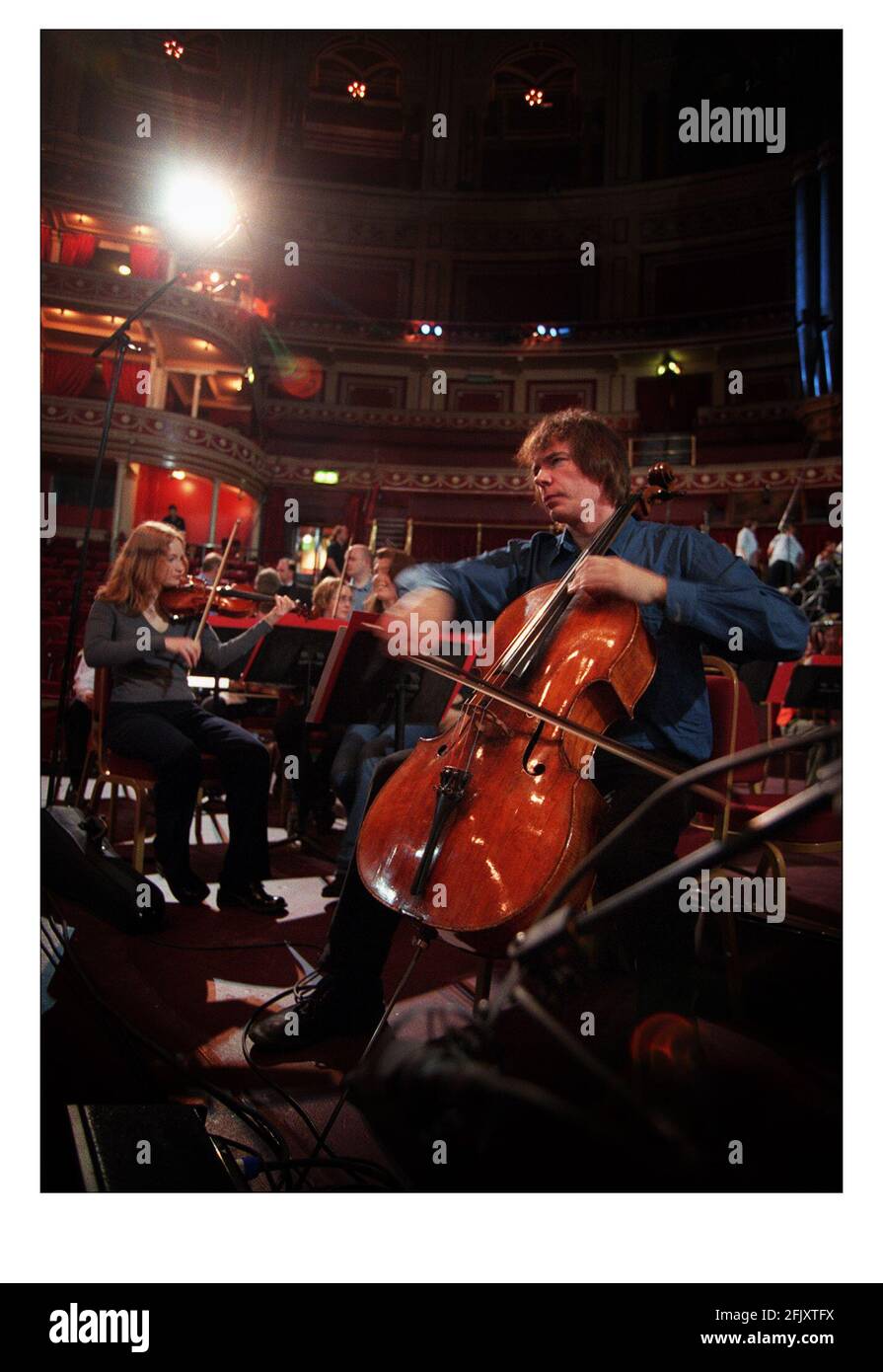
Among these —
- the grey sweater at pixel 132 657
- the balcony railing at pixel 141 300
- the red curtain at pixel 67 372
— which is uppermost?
the balcony railing at pixel 141 300

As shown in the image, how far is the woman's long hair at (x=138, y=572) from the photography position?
2705mm

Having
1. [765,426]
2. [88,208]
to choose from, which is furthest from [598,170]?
[88,208]

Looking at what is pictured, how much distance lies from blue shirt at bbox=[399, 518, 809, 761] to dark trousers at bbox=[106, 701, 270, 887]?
5.14 feet

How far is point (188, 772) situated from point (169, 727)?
6.8 inches

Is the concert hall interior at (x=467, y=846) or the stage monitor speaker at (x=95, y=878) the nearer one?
the concert hall interior at (x=467, y=846)

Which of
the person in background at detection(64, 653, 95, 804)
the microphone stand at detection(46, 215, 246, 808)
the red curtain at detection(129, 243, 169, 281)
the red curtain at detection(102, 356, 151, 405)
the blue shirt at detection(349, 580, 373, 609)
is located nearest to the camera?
the microphone stand at detection(46, 215, 246, 808)

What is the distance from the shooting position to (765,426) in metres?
13.3

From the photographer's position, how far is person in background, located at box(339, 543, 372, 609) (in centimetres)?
445

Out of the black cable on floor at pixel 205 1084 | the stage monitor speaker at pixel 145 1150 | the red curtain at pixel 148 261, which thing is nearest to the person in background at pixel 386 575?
the black cable on floor at pixel 205 1084

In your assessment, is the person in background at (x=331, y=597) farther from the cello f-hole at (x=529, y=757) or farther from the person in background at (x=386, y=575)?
the cello f-hole at (x=529, y=757)

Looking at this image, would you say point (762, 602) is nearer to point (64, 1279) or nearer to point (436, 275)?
point (64, 1279)

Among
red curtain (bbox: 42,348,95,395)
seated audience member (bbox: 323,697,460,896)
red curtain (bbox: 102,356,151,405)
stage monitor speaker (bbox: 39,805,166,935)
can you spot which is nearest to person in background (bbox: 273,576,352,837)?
seated audience member (bbox: 323,697,460,896)

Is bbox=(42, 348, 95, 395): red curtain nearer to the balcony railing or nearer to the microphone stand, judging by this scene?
the balcony railing
